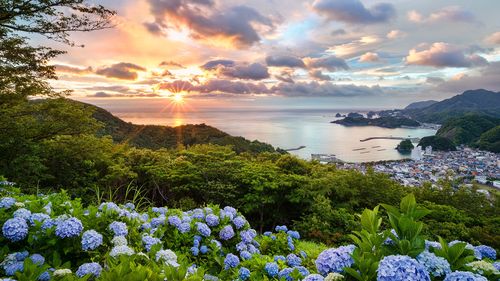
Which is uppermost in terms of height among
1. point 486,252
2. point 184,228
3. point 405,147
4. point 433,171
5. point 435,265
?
point 435,265

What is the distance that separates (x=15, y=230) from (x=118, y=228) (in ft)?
2.60

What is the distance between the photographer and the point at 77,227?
2539 millimetres

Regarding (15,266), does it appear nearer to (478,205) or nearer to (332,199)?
(332,199)

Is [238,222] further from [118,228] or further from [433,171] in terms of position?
[433,171]

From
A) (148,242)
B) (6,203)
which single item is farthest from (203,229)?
(6,203)

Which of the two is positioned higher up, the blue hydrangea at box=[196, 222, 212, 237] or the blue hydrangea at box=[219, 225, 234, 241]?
the blue hydrangea at box=[196, 222, 212, 237]

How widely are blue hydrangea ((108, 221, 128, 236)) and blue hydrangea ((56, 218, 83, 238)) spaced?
0.27m

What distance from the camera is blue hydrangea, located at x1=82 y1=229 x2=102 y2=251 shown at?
2472 mm

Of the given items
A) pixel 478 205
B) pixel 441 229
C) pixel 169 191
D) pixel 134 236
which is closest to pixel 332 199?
pixel 441 229

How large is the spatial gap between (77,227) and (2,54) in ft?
27.1

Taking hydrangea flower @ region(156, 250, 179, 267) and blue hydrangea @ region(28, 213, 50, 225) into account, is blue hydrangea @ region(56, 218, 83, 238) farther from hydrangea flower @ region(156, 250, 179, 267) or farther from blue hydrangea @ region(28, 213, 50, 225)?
hydrangea flower @ region(156, 250, 179, 267)

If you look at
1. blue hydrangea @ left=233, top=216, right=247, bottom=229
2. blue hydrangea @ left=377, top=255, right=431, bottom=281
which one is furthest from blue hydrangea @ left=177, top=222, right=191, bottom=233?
blue hydrangea @ left=377, top=255, right=431, bottom=281

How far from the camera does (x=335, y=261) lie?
5.51ft

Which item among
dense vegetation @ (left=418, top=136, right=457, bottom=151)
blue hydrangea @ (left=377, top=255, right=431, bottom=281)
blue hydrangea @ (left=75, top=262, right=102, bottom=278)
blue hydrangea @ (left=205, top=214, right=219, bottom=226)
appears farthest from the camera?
dense vegetation @ (left=418, top=136, right=457, bottom=151)
